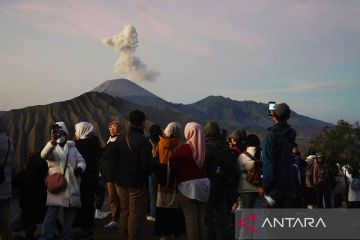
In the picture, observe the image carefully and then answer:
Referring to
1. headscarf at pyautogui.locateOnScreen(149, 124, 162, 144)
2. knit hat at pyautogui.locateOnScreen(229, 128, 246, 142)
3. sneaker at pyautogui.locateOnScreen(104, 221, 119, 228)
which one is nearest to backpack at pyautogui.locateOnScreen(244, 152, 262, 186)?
knit hat at pyautogui.locateOnScreen(229, 128, 246, 142)

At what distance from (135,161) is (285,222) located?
77.3 inches

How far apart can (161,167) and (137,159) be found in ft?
1.08

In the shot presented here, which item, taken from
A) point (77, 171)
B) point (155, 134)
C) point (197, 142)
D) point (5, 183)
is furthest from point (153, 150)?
point (5, 183)

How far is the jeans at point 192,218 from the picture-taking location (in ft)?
22.0

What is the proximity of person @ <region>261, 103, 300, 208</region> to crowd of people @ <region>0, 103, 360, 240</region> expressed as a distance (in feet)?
0.04

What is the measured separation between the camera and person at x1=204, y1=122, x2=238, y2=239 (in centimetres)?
779

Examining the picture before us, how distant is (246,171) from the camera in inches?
312

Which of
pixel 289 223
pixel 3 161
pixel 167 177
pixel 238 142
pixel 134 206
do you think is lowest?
pixel 289 223

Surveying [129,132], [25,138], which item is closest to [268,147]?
[129,132]

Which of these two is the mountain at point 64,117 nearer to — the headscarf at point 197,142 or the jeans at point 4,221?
the jeans at point 4,221

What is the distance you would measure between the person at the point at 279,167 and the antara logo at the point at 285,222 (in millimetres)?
446

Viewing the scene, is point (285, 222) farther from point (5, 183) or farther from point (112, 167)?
point (5, 183)

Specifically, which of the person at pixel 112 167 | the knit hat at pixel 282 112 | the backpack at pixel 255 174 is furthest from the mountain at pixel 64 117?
the knit hat at pixel 282 112

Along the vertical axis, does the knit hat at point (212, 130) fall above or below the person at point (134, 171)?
above
